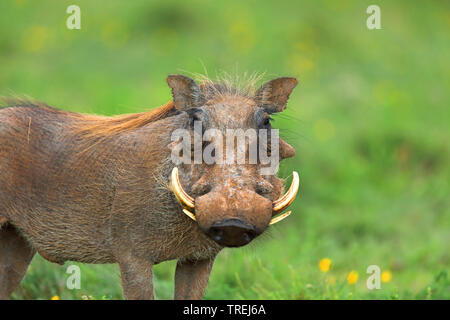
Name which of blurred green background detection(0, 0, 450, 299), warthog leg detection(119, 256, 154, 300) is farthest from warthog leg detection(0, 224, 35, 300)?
warthog leg detection(119, 256, 154, 300)

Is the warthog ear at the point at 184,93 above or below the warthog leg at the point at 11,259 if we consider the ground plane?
above

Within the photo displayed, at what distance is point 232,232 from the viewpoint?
3.55m

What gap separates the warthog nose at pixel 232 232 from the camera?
3529 mm

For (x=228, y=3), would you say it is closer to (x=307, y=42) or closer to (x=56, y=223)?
(x=307, y=42)

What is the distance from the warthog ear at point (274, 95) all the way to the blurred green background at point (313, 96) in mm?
1506

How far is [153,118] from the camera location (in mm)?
4359

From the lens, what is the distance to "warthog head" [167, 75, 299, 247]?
3.58m

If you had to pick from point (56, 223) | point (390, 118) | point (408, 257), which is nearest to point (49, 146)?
point (56, 223)

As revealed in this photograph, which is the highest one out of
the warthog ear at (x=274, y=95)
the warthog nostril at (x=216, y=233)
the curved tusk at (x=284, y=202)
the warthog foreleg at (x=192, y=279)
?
the warthog ear at (x=274, y=95)

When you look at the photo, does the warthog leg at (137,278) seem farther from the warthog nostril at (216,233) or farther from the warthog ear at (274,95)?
the warthog ear at (274,95)

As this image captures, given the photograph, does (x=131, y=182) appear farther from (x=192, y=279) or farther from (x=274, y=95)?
(x=274, y=95)

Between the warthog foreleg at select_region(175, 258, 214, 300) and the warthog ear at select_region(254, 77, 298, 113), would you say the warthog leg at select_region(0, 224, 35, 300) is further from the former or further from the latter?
the warthog ear at select_region(254, 77, 298, 113)

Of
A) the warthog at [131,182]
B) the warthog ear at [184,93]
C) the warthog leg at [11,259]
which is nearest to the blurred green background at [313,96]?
the warthog leg at [11,259]

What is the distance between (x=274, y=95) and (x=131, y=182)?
83 cm
